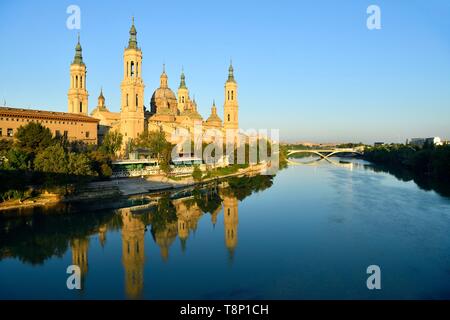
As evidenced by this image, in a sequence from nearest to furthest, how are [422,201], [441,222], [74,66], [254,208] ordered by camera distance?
[441,222]
[254,208]
[422,201]
[74,66]

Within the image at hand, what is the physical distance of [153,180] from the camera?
93.7ft

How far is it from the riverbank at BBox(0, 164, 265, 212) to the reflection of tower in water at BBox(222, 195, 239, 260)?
510 cm

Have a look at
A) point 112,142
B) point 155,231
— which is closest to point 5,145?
point 112,142

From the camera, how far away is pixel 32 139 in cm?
2288

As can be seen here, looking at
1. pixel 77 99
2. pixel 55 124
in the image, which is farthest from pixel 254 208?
pixel 77 99

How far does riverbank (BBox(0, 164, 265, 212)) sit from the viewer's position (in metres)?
19.6

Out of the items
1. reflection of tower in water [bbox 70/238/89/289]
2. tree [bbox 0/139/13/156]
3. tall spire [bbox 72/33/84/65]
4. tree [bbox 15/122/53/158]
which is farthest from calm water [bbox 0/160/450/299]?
tall spire [bbox 72/33/84/65]

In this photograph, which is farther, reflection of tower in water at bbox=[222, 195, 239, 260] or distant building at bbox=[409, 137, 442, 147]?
distant building at bbox=[409, 137, 442, 147]

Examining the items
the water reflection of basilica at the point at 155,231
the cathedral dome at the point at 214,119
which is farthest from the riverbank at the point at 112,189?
the cathedral dome at the point at 214,119

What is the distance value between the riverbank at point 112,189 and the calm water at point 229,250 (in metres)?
1.65

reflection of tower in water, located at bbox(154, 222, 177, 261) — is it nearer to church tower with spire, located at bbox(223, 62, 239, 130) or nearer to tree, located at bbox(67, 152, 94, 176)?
tree, located at bbox(67, 152, 94, 176)

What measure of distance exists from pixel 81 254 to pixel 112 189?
10831 millimetres
